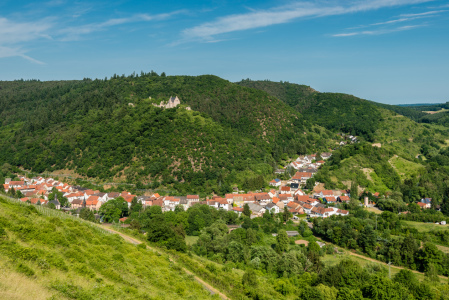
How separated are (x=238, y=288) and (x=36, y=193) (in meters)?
53.7

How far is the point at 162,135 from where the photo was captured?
82.6m

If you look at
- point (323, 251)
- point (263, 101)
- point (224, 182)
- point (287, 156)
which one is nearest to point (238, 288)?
point (323, 251)

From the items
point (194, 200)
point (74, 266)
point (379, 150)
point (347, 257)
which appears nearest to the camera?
point (74, 266)

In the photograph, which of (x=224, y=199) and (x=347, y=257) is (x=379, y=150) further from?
(x=347, y=257)

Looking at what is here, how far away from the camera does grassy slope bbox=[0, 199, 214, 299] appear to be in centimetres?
1389

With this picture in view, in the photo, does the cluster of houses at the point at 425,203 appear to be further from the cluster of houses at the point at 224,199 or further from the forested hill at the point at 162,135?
the forested hill at the point at 162,135

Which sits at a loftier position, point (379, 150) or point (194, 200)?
point (379, 150)

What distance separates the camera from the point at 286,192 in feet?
229

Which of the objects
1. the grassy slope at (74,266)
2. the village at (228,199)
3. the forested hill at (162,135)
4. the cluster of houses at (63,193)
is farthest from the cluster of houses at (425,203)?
the grassy slope at (74,266)

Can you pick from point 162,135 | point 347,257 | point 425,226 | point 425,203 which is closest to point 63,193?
point 162,135

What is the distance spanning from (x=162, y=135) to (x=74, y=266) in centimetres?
6649

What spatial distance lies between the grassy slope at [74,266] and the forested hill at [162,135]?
4415cm

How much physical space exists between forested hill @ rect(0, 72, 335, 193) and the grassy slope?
44151mm

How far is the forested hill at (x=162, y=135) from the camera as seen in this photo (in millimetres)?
75500
